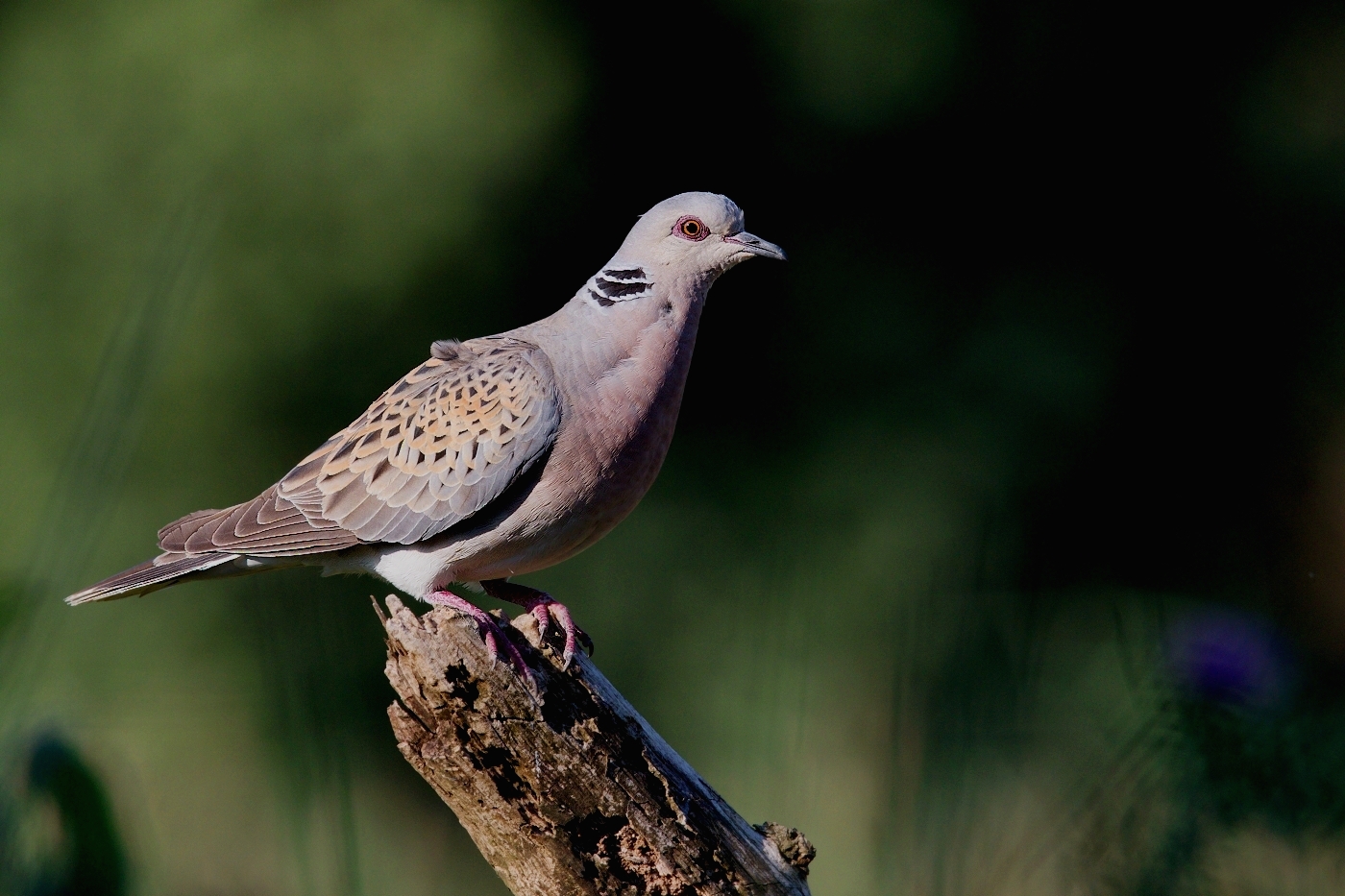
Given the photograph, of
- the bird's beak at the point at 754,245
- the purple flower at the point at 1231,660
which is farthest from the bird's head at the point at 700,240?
the purple flower at the point at 1231,660

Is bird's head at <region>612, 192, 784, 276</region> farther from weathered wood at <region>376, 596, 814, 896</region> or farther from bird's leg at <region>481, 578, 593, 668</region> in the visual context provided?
weathered wood at <region>376, 596, 814, 896</region>

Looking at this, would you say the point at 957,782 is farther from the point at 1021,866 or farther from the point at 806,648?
the point at 806,648

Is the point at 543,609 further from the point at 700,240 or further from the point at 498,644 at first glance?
the point at 700,240

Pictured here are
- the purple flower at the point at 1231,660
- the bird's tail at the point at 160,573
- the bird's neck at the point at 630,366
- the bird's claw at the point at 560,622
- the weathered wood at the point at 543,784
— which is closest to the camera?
the purple flower at the point at 1231,660

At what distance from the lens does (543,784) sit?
2287 millimetres

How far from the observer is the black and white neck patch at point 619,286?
11.3ft

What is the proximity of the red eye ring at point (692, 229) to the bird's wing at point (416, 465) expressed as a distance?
519 mm

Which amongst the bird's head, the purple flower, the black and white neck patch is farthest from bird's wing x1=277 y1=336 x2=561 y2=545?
the purple flower

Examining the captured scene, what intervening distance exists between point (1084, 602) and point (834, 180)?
3.07 meters

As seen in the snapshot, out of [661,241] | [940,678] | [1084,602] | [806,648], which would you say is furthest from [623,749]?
[1084,602]

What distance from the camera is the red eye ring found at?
3.46m

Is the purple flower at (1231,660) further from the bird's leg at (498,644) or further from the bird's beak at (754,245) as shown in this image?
the bird's beak at (754,245)

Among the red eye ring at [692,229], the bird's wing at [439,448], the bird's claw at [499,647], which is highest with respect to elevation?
the red eye ring at [692,229]

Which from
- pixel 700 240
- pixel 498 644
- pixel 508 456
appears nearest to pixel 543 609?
pixel 508 456
